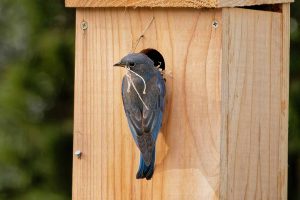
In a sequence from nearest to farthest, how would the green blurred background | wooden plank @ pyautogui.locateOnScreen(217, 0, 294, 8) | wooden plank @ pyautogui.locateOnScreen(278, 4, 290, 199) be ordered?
1. wooden plank @ pyautogui.locateOnScreen(217, 0, 294, 8)
2. wooden plank @ pyautogui.locateOnScreen(278, 4, 290, 199)
3. the green blurred background

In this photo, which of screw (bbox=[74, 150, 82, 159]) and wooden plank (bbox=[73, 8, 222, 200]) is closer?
wooden plank (bbox=[73, 8, 222, 200])

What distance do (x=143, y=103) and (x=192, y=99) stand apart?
21cm

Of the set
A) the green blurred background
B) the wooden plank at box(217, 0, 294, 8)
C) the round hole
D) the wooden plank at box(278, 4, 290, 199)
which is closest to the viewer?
the wooden plank at box(217, 0, 294, 8)

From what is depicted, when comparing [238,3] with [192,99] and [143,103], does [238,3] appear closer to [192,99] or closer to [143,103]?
[192,99]

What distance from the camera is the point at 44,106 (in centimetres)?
597

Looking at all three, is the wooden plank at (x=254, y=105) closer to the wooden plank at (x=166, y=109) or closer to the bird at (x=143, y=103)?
the wooden plank at (x=166, y=109)

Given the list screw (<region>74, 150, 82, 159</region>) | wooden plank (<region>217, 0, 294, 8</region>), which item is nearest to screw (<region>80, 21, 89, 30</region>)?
screw (<region>74, 150, 82, 159</region>)

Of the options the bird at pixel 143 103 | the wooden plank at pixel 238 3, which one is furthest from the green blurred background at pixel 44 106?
the bird at pixel 143 103

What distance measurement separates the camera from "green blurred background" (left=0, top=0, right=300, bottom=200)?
18.7 ft

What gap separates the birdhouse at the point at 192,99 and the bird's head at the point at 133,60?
14 cm

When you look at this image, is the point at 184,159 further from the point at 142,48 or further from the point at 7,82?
the point at 7,82

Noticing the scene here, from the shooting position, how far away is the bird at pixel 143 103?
3.83 metres

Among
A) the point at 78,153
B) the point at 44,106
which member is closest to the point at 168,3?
the point at 78,153

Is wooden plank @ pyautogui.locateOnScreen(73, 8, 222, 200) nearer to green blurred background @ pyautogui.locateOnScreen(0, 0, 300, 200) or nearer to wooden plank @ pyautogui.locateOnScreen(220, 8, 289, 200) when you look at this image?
wooden plank @ pyautogui.locateOnScreen(220, 8, 289, 200)
